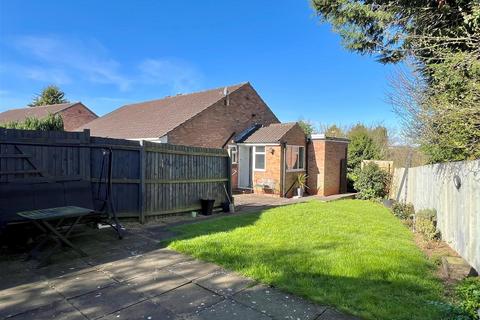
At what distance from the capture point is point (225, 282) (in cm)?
397

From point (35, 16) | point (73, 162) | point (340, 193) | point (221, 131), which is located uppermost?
point (35, 16)

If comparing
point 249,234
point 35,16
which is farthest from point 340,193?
point 35,16

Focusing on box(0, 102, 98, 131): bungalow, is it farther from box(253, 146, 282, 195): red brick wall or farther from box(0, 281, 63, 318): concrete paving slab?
box(0, 281, 63, 318): concrete paving slab

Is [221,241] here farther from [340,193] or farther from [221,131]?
[340,193]

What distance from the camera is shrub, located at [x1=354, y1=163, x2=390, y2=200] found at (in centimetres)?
1467

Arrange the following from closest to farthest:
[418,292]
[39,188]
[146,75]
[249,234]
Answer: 1. [418,292]
2. [39,188]
3. [249,234]
4. [146,75]

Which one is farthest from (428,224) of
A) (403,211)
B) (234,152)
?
(234,152)

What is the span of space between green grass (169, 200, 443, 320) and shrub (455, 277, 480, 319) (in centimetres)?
22

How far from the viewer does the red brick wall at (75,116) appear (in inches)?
1101

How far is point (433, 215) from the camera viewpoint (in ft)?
23.4

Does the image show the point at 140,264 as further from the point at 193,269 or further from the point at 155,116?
the point at 155,116

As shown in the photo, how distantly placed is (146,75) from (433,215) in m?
17.6

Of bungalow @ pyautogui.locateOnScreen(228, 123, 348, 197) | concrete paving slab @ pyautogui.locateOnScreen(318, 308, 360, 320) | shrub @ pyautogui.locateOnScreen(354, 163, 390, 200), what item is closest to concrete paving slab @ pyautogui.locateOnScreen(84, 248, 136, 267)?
concrete paving slab @ pyautogui.locateOnScreen(318, 308, 360, 320)

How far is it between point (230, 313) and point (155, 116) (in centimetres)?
1660
